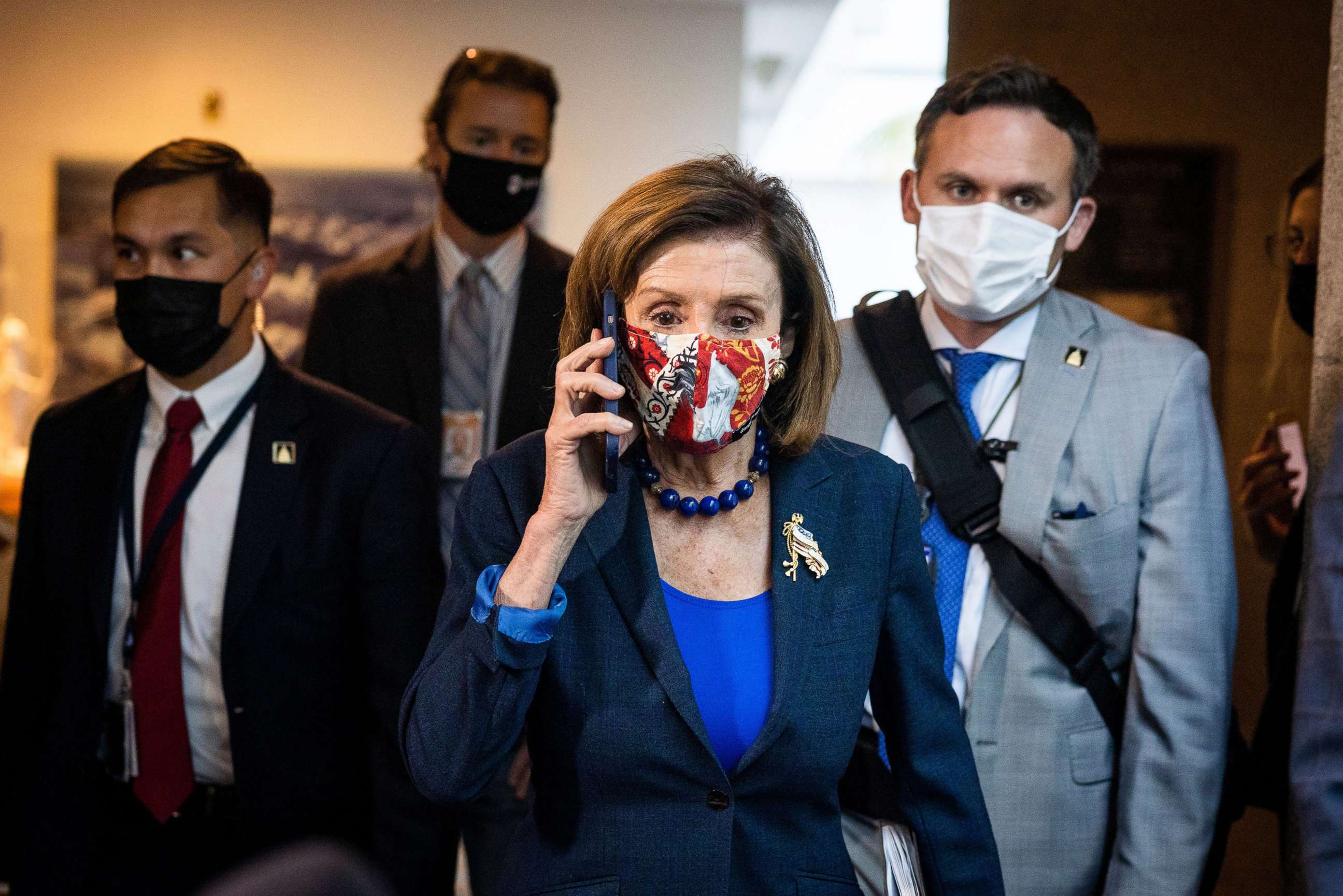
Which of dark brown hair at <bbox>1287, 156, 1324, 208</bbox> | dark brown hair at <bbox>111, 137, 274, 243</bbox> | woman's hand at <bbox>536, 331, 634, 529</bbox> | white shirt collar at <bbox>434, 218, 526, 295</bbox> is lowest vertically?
woman's hand at <bbox>536, 331, 634, 529</bbox>

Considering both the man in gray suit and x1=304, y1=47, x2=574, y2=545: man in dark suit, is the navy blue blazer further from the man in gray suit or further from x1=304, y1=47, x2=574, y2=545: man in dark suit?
x1=304, y1=47, x2=574, y2=545: man in dark suit

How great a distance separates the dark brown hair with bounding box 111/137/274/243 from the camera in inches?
110

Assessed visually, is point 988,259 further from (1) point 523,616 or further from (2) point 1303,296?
(1) point 523,616

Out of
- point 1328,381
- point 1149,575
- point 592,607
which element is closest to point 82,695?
point 592,607

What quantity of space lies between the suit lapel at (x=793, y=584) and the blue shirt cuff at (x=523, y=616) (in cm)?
34

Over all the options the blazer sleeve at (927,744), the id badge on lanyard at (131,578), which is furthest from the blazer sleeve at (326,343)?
the blazer sleeve at (927,744)

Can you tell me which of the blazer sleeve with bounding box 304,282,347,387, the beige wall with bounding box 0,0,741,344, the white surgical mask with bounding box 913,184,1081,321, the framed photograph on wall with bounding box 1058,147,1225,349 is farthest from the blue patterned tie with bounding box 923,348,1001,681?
the beige wall with bounding box 0,0,741,344

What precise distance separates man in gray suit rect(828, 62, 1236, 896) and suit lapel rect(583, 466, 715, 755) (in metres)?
0.63

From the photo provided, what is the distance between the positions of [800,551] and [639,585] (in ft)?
0.85

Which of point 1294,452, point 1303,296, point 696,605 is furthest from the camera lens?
point 1294,452

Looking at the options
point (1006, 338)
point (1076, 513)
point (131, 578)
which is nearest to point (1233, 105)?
point (1006, 338)

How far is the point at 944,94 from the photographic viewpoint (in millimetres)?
2650

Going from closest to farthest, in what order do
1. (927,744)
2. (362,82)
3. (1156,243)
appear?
(927,744), (1156,243), (362,82)

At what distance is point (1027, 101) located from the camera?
2.54 meters
